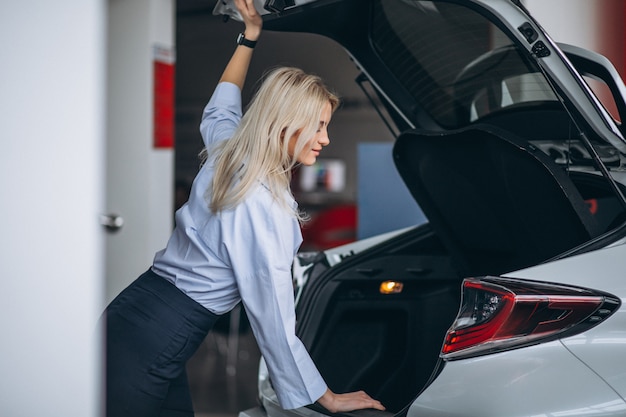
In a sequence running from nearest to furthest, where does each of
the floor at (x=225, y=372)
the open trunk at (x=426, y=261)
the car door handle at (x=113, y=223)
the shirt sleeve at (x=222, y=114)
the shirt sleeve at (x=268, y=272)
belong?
the shirt sleeve at (x=268, y=272) < the shirt sleeve at (x=222, y=114) < the open trunk at (x=426, y=261) < the car door handle at (x=113, y=223) < the floor at (x=225, y=372)

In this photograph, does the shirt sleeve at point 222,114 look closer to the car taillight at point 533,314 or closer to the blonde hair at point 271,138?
the blonde hair at point 271,138

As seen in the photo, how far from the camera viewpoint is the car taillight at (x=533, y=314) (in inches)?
66.1

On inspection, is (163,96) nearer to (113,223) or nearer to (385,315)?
(113,223)

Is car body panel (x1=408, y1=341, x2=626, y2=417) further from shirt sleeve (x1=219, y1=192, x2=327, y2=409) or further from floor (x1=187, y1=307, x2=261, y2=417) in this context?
floor (x1=187, y1=307, x2=261, y2=417)

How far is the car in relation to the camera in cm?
167

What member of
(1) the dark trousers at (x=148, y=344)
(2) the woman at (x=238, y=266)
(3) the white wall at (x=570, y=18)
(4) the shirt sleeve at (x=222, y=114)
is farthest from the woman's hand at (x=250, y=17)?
(3) the white wall at (x=570, y=18)

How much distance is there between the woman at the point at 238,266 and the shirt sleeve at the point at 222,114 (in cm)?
20

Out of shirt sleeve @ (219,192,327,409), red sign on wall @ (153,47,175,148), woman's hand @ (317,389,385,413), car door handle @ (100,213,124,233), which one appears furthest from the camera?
red sign on wall @ (153,47,175,148)

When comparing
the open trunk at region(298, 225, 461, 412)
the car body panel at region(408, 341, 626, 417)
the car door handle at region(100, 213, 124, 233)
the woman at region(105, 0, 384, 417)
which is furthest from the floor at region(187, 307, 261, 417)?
the car body panel at region(408, 341, 626, 417)

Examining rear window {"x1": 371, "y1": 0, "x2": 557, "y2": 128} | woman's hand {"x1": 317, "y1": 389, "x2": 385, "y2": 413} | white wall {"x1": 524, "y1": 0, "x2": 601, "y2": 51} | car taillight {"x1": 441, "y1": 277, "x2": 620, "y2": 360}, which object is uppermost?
white wall {"x1": 524, "y1": 0, "x2": 601, "y2": 51}

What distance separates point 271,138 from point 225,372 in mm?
3933

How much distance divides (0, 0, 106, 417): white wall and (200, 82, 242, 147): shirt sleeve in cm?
56

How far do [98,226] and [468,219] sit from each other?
136 cm

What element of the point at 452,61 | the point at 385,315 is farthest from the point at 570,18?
the point at 385,315
